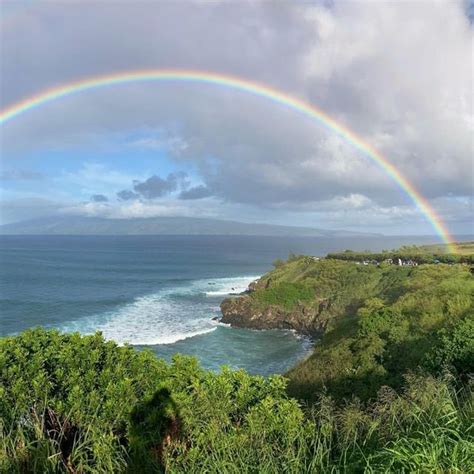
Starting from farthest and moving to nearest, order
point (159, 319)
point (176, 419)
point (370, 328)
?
point (159, 319) → point (370, 328) → point (176, 419)

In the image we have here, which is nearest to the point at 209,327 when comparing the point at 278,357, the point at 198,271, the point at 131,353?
the point at 278,357

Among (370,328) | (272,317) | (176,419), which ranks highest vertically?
(176,419)

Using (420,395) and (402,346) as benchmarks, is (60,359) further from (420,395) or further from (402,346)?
(402,346)

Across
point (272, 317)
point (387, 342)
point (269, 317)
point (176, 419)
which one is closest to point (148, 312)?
point (269, 317)

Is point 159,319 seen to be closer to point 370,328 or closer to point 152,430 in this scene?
point 370,328

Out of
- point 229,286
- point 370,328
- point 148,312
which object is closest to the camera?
point 370,328
